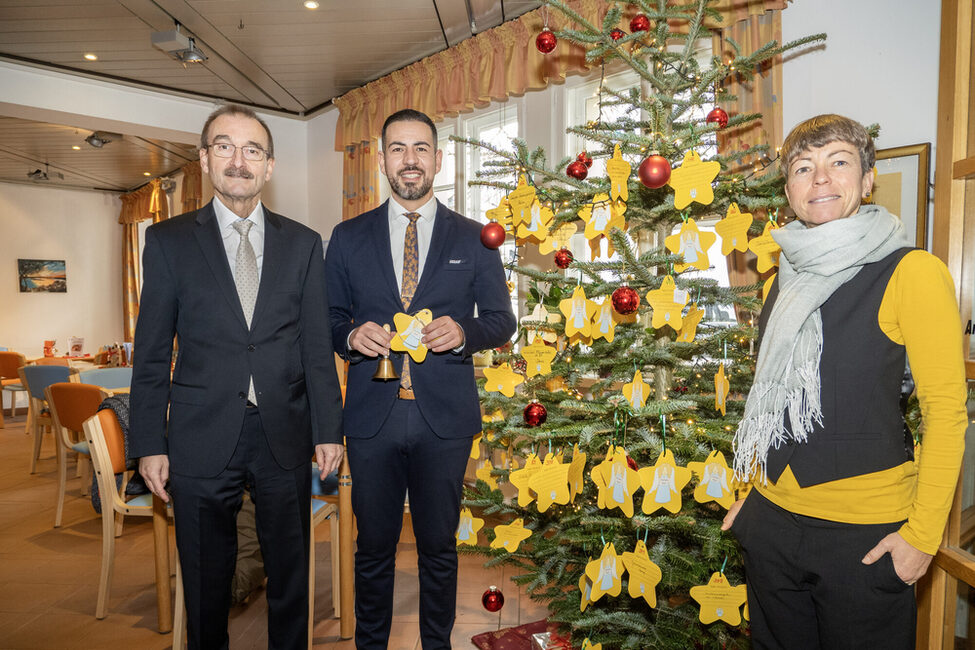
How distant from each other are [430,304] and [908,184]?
5.82 ft

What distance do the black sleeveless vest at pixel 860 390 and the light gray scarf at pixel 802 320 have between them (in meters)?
0.02

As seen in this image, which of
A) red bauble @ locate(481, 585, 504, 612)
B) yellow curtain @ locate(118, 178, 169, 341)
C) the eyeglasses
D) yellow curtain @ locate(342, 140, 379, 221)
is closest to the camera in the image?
the eyeglasses

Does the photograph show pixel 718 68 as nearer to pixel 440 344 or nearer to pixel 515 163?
pixel 515 163

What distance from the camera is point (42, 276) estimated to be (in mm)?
8273

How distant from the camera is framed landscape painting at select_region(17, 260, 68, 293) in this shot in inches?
319

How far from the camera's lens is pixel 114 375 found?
4211 millimetres

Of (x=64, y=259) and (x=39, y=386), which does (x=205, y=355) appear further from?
(x=64, y=259)

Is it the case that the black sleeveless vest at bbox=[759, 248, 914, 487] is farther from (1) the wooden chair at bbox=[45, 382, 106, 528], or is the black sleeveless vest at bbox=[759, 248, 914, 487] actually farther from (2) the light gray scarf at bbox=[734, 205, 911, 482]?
(1) the wooden chair at bbox=[45, 382, 106, 528]

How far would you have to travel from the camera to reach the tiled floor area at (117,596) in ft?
7.41

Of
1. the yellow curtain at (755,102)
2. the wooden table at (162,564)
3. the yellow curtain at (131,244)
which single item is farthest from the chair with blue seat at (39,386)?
the yellow curtain at (755,102)

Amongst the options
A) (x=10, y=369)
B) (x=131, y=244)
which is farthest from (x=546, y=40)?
(x=131, y=244)

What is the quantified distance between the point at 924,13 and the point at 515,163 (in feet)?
5.25

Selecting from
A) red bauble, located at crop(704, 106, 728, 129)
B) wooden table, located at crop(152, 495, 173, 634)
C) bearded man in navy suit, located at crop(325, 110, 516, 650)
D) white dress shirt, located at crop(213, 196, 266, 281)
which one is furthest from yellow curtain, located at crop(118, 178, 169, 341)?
red bauble, located at crop(704, 106, 728, 129)

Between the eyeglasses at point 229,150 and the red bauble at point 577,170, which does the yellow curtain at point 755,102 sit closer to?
the red bauble at point 577,170
